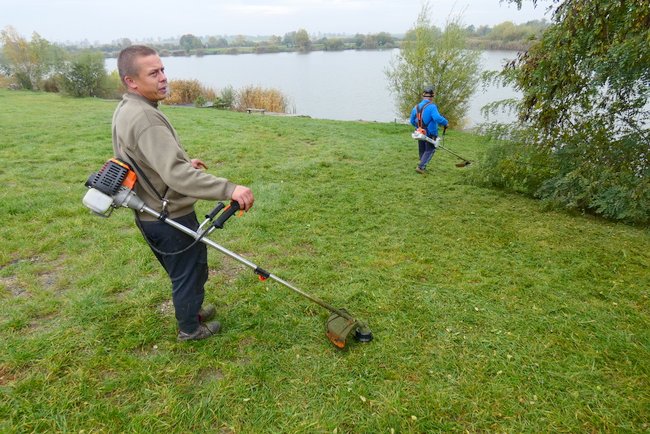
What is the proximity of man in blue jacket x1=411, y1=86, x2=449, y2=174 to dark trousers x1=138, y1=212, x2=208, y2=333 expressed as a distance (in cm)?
600

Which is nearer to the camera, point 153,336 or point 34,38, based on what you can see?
point 153,336

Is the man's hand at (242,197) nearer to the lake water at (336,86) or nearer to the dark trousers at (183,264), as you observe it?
the dark trousers at (183,264)

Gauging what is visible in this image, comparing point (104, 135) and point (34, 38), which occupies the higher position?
point (34, 38)

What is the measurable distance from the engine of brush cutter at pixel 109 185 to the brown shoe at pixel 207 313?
1.32m

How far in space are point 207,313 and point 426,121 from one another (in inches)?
245

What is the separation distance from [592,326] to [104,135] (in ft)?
36.7

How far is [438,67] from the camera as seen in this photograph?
54.9 feet

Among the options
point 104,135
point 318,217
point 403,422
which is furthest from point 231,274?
point 104,135

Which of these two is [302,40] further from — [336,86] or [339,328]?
[339,328]

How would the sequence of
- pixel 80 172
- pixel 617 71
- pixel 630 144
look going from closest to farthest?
pixel 617 71 → pixel 630 144 → pixel 80 172

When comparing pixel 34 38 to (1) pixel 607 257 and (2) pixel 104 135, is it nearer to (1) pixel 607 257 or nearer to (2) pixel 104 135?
(2) pixel 104 135

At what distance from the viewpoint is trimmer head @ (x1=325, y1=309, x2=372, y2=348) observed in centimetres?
294

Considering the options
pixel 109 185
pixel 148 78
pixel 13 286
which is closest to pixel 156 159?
pixel 109 185

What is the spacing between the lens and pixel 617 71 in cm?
476
